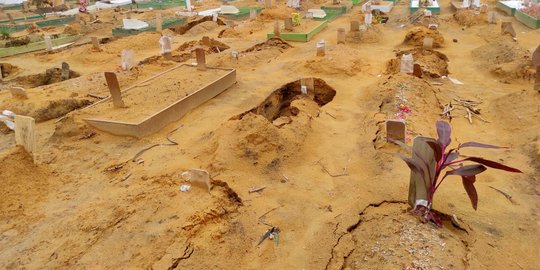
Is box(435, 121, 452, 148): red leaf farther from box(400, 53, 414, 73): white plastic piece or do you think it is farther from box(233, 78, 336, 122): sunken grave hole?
box(400, 53, 414, 73): white plastic piece

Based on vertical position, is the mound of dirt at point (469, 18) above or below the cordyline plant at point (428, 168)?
above

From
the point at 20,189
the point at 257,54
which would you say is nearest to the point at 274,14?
the point at 257,54

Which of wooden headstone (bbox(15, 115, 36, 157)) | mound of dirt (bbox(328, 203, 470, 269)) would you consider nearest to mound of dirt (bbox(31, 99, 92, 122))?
wooden headstone (bbox(15, 115, 36, 157))

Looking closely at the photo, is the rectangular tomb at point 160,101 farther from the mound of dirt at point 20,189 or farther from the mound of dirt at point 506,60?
the mound of dirt at point 506,60

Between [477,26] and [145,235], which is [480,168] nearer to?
[145,235]

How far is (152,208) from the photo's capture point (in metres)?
4.75

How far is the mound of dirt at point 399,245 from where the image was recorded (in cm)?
348

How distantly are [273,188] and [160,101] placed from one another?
3.91 meters

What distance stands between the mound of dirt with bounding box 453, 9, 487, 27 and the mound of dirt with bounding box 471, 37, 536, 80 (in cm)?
406

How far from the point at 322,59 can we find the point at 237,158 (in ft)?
19.4

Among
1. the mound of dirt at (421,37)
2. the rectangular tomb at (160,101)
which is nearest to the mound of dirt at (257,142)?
the rectangular tomb at (160,101)

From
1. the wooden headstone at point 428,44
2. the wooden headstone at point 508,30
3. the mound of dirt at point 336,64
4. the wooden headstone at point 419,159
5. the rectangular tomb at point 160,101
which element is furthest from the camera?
the wooden headstone at point 508,30

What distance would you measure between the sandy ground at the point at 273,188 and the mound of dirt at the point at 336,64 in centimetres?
53

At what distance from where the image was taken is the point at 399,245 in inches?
145
